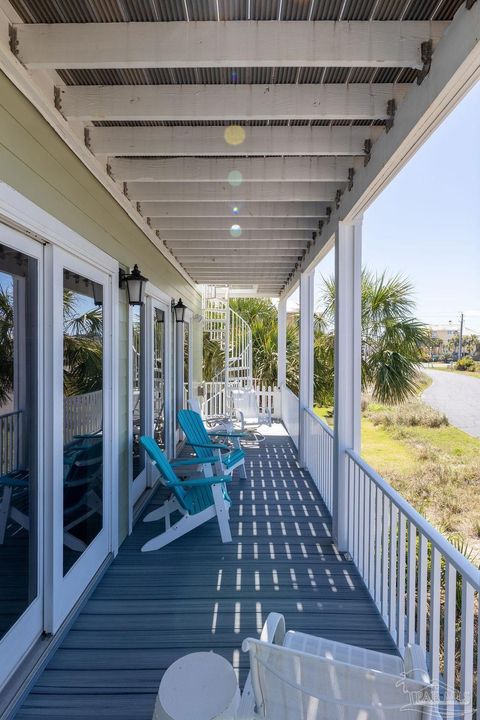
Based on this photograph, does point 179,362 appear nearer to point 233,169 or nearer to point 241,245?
point 241,245

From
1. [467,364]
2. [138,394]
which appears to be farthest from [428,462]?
[138,394]

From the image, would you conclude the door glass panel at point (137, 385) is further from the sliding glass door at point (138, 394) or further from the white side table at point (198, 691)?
the white side table at point (198, 691)

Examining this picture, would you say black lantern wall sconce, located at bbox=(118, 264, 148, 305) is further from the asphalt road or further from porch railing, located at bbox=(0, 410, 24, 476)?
the asphalt road

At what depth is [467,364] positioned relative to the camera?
1.75 meters

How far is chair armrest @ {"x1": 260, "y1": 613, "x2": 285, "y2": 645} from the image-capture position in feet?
5.06

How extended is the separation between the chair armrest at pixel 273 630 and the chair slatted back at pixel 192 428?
3.49 metres

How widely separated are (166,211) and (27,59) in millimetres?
2235

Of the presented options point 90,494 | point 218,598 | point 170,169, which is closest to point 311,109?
point 170,169

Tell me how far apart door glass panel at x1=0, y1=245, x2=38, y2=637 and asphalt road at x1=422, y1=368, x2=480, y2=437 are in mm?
1928

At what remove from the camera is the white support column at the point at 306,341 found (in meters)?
5.76

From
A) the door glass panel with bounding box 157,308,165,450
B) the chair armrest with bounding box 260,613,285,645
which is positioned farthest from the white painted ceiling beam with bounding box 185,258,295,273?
the chair armrest with bounding box 260,613,285,645

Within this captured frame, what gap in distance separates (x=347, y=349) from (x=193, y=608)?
212cm

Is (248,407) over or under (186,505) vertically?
over

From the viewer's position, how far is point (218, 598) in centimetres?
280
